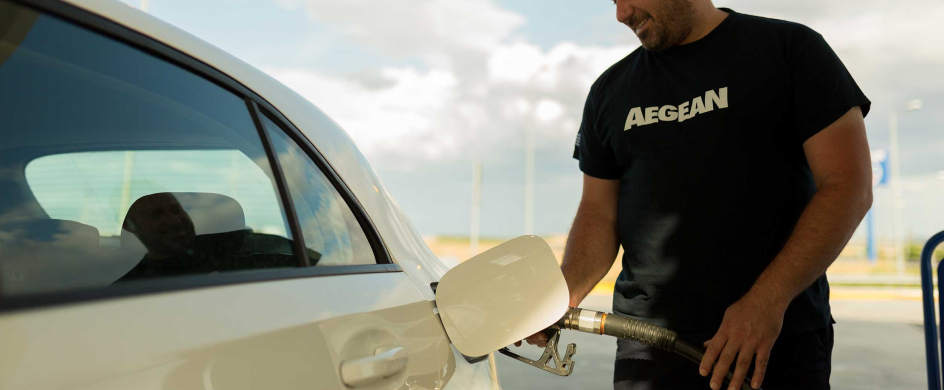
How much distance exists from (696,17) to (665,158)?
0.45m

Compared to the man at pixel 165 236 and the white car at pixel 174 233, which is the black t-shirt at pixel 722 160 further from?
the man at pixel 165 236

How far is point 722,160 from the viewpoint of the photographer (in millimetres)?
2188

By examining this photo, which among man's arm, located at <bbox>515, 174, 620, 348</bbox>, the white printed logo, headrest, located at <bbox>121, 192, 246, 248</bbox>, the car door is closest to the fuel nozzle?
the car door

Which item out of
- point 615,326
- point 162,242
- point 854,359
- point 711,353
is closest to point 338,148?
point 162,242

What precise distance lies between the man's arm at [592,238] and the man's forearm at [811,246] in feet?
2.18

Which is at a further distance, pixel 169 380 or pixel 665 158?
pixel 665 158

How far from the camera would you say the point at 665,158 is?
7.59ft

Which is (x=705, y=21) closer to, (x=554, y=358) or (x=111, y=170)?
(x=554, y=358)

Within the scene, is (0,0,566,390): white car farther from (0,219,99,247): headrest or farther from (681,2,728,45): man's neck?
(681,2,728,45): man's neck

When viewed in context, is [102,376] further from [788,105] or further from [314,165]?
[788,105]

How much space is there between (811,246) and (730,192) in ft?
1.08

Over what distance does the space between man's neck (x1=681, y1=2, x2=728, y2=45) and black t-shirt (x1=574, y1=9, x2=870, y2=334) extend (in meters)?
0.03

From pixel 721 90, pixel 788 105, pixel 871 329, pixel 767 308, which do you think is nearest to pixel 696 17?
pixel 721 90

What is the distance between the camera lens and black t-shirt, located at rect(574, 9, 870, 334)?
2113 millimetres
